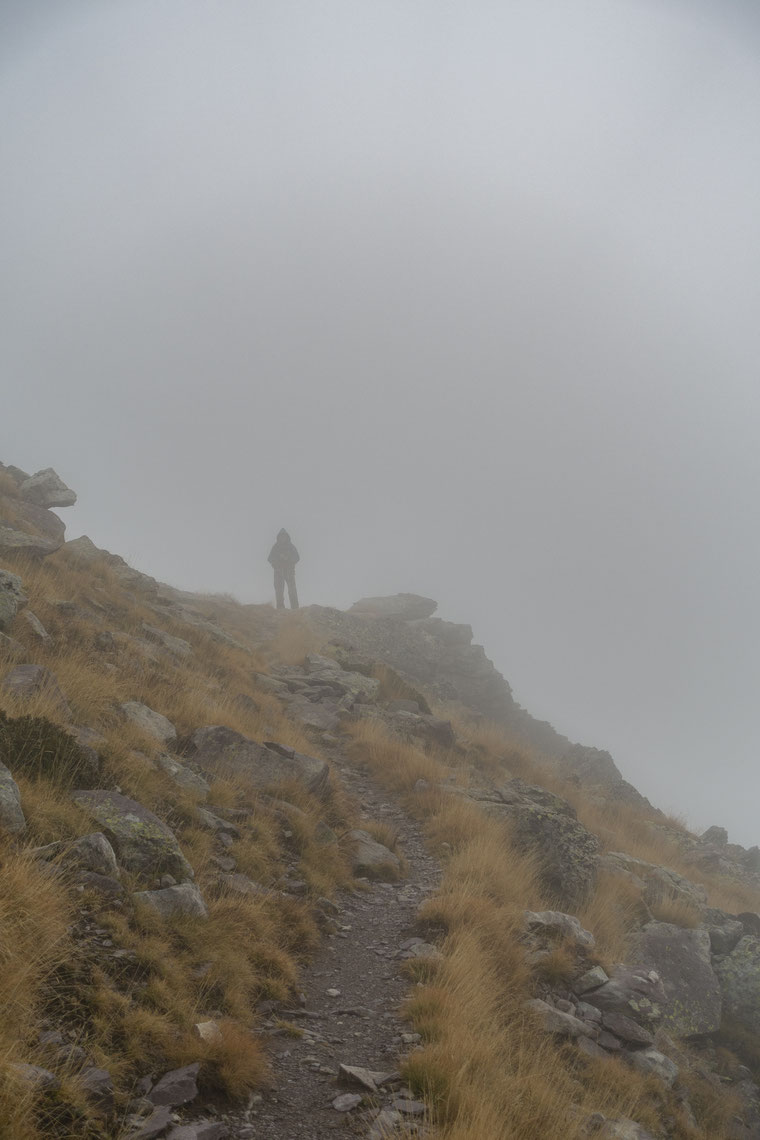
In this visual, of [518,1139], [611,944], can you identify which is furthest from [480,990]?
[611,944]

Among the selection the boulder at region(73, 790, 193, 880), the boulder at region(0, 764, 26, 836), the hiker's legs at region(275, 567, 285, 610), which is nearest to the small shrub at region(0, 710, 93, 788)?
the boulder at region(73, 790, 193, 880)

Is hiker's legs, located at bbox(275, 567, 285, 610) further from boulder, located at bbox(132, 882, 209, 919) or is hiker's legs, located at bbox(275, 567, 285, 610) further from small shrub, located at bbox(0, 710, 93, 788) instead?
boulder, located at bbox(132, 882, 209, 919)

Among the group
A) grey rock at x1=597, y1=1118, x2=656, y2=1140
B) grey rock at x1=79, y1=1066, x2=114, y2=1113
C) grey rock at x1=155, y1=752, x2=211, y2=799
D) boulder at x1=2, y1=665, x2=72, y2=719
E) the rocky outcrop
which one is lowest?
grey rock at x1=597, y1=1118, x2=656, y2=1140

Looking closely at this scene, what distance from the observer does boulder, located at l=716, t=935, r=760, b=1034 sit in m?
11.8

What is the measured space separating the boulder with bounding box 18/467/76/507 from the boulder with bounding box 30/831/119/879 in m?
21.3

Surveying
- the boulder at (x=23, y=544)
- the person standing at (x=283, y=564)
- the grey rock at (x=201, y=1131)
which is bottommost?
the grey rock at (x=201, y=1131)

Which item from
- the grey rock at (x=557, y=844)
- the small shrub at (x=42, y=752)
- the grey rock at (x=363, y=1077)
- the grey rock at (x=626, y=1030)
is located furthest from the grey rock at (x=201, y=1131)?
the grey rock at (x=557, y=844)

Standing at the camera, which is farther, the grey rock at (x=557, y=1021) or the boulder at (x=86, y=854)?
the grey rock at (x=557, y=1021)

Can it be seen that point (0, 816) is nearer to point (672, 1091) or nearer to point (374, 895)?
point (374, 895)

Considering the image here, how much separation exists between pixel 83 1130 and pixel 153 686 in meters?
9.29

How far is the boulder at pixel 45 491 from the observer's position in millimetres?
24844

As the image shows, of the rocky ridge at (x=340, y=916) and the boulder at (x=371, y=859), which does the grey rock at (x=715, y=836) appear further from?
the boulder at (x=371, y=859)

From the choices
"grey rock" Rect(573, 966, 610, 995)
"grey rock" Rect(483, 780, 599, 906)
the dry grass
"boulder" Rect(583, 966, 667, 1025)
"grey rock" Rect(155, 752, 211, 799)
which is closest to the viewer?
A: the dry grass

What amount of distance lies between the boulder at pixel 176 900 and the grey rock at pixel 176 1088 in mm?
1638
